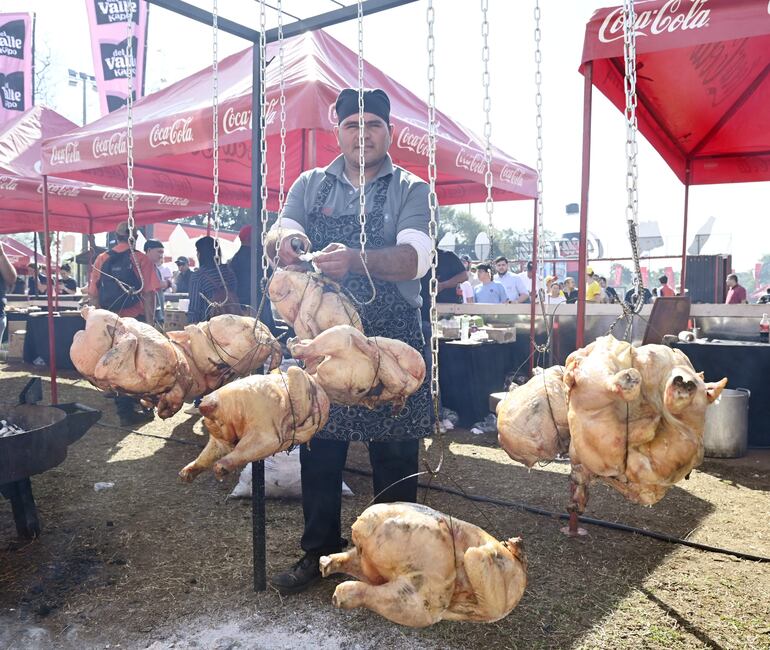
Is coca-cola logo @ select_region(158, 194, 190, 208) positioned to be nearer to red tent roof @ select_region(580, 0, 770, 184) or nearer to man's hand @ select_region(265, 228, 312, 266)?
red tent roof @ select_region(580, 0, 770, 184)

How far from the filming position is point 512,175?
681 cm

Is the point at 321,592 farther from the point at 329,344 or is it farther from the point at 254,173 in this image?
the point at 254,173

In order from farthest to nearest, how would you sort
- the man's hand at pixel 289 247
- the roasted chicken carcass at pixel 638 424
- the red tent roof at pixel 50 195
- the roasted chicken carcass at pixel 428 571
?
the red tent roof at pixel 50 195 → the man's hand at pixel 289 247 → the roasted chicken carcass at pixel 638 424 → the roasted chicken carcass at pixel 428 571

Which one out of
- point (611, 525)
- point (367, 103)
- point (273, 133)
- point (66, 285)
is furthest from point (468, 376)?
point (66, 285)

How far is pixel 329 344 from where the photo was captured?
2092 millimetres

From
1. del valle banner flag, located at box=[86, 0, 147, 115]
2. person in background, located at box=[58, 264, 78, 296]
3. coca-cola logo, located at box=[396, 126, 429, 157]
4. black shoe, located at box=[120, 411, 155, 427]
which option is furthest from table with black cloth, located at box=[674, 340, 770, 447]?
person in background, located at box=[58, 264, 78, 296]

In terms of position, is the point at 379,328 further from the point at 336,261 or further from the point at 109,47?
the point at 109,47

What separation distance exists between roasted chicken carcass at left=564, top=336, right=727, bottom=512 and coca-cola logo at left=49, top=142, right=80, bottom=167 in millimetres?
6435

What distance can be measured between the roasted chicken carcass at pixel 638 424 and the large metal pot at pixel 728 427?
175 inches

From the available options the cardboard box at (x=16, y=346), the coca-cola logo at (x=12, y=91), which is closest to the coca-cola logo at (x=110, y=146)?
the cardboard box at (x=16, y=346)

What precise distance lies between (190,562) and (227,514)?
743 mm

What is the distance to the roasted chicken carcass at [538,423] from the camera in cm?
194

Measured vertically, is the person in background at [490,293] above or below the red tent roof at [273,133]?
below

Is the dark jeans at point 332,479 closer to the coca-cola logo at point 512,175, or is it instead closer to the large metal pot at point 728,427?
the large metal pot at point 728,427
